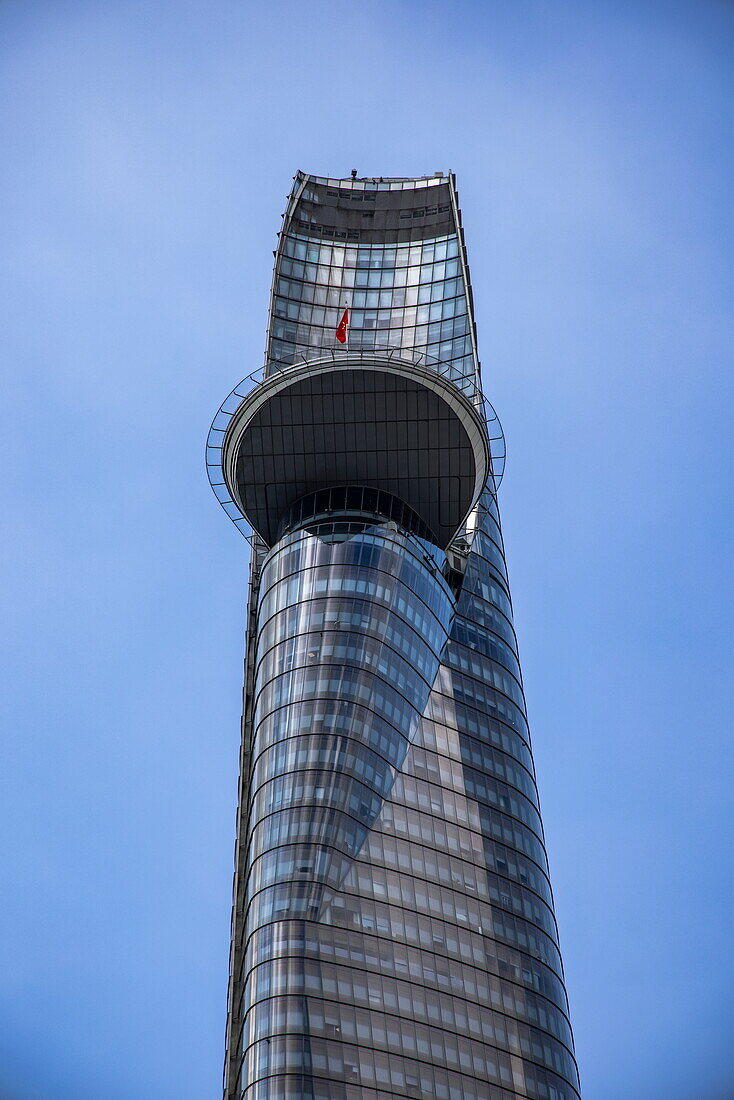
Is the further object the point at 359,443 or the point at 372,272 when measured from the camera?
the point at 372,272

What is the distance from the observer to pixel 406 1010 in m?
91.3

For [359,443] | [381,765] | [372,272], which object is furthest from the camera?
[372,272]

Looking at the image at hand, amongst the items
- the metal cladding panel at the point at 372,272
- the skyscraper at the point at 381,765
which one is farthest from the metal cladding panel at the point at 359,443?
the metal cladding panel at the point at 372,272

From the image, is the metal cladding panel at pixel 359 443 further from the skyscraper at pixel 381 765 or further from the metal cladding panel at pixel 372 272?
the metal cladding panel at pixel 372 272

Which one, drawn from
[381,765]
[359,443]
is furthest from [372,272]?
[381,765]

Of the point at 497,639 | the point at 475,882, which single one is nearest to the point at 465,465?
the point at 497,639

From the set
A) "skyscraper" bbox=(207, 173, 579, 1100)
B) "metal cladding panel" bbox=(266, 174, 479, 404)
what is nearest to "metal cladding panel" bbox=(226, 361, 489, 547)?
"skyscraper" bbox=(207, 173, 579, 1100)

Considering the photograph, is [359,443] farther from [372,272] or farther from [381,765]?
[372,272]

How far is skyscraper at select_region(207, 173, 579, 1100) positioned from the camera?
9006cm

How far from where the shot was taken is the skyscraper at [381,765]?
90062 mm

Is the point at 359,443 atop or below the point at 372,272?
below

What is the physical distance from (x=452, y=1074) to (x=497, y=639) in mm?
42186

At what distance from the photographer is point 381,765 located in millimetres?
101688

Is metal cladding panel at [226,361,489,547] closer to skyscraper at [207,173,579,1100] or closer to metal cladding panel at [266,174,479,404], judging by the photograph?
skyscraper at [207,173,579,1100]
